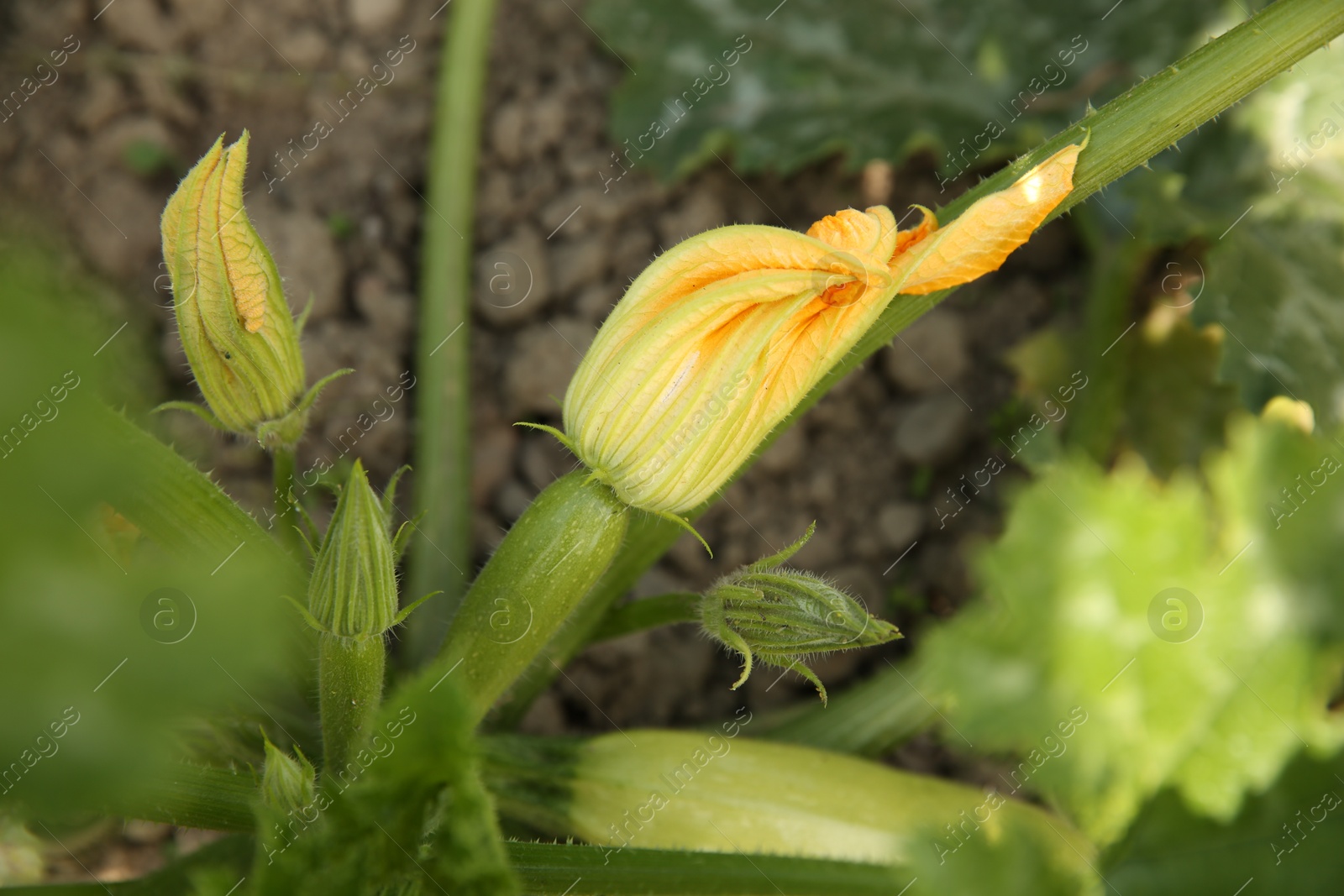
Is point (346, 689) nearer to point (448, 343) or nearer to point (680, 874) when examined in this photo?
point (680, 874)

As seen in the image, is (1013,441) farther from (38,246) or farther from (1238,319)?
(38,246)

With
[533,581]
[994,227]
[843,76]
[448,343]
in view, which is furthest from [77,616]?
[843,76]

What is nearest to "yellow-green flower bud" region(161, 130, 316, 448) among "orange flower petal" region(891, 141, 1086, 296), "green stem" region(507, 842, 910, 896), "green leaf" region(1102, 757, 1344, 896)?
"green stem" region(507, 842, 910, 896)

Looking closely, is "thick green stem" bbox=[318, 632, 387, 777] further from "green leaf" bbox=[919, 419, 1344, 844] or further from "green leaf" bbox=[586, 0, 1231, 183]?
"green leaf" bbox=[586, 0, 1231, 183]

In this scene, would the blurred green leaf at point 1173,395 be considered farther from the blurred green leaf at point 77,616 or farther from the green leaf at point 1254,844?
the blurred green leaf at point 77,616

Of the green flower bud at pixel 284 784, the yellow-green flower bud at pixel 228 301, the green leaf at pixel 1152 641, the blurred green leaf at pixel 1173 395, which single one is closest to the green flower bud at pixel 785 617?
the green leaf at pixel 1152 641

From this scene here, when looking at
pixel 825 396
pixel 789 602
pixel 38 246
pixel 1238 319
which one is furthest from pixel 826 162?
pixel 38 246
